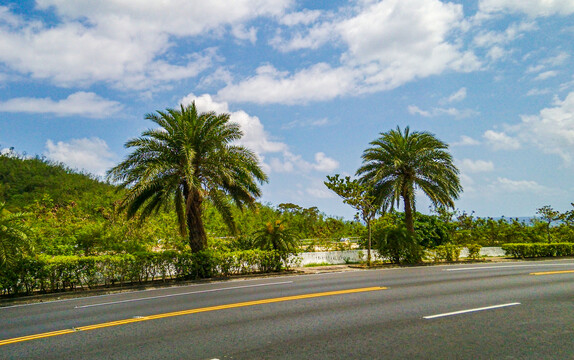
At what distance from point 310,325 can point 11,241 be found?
40.1 ft

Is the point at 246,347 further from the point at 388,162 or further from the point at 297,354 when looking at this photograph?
the point at 388,162

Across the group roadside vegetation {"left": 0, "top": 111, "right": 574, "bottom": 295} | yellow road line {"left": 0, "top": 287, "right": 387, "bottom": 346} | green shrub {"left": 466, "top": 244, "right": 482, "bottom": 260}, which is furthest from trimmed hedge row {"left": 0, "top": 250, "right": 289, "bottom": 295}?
green shrub {"left": 466, "top": 244, "right": 482, "bottom": 260}

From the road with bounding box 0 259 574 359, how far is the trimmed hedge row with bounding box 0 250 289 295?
2.52 m

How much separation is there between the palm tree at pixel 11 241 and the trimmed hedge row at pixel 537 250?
28.3m

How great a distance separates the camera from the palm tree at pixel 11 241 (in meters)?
13.9

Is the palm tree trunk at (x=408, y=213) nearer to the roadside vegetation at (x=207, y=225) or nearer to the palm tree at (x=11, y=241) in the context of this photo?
the roadside vegetation at (x=207, y=225)

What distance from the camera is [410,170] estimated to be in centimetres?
2594

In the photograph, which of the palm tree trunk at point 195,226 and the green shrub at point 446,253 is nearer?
the palm tree trunk at point 195,226

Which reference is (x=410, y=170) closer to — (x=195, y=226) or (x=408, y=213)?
(x=408, y=213)

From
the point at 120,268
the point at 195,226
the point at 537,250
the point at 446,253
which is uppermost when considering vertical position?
the point at 195,226

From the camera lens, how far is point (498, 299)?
983cm

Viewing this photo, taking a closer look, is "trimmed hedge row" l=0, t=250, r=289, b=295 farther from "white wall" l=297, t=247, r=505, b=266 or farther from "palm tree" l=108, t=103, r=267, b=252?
"white wall" l=297, t=247, r=505, b=266

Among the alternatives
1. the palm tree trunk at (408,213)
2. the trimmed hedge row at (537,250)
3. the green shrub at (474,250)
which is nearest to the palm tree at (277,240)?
the palm tree trunk at (408,213)

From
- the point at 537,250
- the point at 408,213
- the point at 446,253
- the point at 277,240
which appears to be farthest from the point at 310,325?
the point at 537,250
